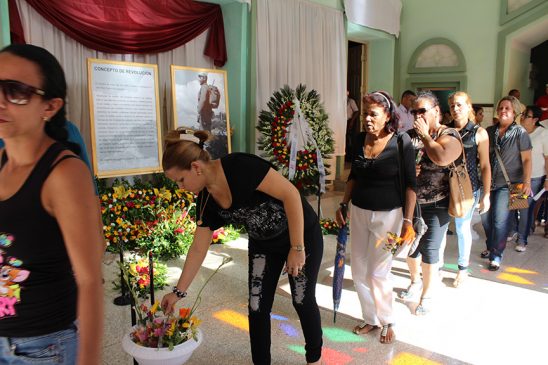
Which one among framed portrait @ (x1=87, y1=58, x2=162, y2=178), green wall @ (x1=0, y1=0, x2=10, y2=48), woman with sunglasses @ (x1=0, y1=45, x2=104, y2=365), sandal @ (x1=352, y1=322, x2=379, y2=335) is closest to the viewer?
woman with sunglasses @ (x1=0, y1=45, x2=104, y2=365)

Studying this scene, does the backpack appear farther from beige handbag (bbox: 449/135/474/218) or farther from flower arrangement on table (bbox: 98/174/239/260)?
beige handbag (bbox: 449/135/474/218)

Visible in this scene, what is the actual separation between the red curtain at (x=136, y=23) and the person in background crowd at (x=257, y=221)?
3.55 meters

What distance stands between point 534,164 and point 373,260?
10.9ft

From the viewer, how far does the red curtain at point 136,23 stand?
4.91m

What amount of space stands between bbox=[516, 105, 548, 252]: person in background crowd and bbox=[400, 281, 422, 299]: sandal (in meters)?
1.97

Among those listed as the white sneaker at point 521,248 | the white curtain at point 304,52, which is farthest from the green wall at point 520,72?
the white sneaker at point 521,248

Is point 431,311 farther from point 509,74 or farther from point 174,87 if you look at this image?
point 509,74

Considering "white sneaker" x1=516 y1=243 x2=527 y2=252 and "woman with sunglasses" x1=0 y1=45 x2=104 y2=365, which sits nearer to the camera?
"woman with sunglasses" x1=0 y1=45 x2=104 y2=365

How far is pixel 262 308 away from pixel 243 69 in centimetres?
487

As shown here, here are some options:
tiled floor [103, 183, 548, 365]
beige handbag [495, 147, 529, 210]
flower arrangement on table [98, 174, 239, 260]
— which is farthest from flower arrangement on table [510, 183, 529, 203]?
flower arrangement on table [98, 174, 239, 260]

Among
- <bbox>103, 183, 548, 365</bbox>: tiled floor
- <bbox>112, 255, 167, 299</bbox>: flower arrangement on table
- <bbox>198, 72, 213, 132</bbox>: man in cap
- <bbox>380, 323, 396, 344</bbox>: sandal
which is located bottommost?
<bbox>103, 183, 548, 365</bbox>: tiled floor

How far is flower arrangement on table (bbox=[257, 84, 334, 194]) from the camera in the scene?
5852 mm

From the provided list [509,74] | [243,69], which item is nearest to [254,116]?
[243,69]

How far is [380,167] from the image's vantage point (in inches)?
109
